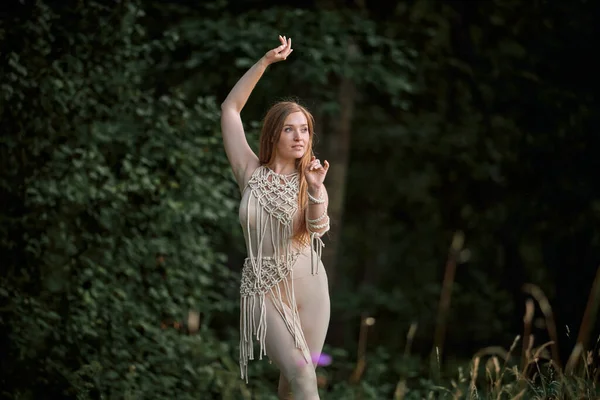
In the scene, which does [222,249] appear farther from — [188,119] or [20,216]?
[20,216]

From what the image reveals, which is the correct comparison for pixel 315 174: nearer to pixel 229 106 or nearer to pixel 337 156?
pixel 229 106

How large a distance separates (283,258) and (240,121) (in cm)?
64

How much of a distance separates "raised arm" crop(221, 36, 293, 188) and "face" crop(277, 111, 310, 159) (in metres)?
0.17

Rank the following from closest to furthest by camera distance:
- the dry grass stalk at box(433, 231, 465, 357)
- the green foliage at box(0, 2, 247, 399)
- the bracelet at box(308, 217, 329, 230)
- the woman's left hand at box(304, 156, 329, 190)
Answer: the woman's left hand at box(304, 156, 329, 190), the bracelet at box(308, 217, 329, 230), the green foliage at box(0, 2, 247, 399), the dry grass stalk at box(433, 231, 465, 357)

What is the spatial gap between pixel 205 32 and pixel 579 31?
291 cm

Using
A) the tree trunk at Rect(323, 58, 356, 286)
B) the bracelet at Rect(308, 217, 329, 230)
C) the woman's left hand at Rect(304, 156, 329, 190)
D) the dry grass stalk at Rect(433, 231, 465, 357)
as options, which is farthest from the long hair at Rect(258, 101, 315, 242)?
the tree trunk at Rect(323, 58, 356, 286)

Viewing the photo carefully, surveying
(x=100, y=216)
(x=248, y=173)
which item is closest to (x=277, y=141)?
(x=248, y=173)

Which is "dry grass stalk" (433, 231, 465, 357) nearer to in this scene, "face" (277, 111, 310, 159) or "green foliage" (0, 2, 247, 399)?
"green foliage" (0, 2, 247, 399)

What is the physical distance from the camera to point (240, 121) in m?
4.11

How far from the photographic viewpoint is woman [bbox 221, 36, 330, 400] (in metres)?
3.88

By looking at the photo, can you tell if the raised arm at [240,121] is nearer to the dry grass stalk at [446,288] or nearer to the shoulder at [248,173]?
the shoulder at [248,173]

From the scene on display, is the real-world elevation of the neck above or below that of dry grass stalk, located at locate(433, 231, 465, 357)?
above

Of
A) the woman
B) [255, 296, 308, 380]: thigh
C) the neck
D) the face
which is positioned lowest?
[255, 296, 308, 380]: thigh

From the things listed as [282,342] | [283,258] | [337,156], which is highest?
[337,156]
